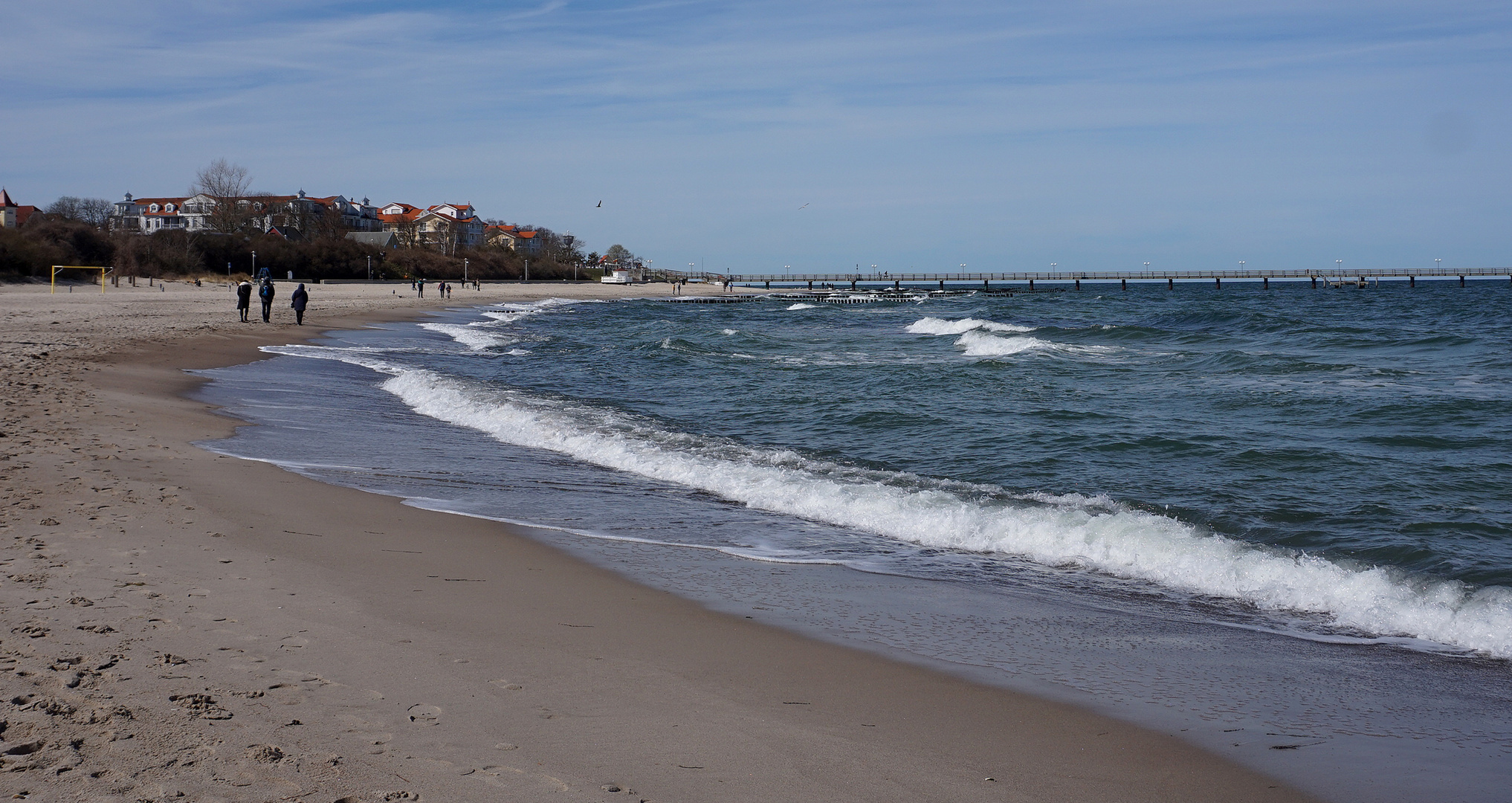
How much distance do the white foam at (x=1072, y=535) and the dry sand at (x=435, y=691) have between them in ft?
8.67

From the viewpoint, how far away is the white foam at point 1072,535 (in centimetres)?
536

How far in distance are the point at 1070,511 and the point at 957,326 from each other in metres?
32.4

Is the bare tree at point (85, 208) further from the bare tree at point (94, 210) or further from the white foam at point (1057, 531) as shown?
the white foam at point (1057, 531)

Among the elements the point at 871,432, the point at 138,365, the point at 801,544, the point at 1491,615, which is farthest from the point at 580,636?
the point at 138,365

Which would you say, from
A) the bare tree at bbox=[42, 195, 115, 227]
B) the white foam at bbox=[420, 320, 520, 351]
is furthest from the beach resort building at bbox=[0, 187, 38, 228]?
the white foam at bbox=[420, 320, 520, 351]

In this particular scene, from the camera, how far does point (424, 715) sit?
130 inches

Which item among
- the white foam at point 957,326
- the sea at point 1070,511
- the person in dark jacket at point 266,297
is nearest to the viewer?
the sea at point 1070,511

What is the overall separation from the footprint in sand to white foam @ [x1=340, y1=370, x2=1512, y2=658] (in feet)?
14.4

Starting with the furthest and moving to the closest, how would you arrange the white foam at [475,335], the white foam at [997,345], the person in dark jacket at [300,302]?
1. the person in dark jacket at [300,302]
2. the white foam at [475,335]
3. the white foam at [997,345]

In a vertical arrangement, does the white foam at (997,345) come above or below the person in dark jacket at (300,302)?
below

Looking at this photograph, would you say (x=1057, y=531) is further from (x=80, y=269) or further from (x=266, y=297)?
(x=80, y=269)

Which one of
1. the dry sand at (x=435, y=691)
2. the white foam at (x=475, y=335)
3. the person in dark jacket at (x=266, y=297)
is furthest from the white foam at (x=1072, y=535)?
the person in dark jacket at (x=266, y=297)

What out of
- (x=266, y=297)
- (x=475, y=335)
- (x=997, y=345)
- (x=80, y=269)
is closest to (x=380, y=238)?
(x=80, y=269)

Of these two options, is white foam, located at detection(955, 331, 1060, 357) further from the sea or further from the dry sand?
the dry sand
